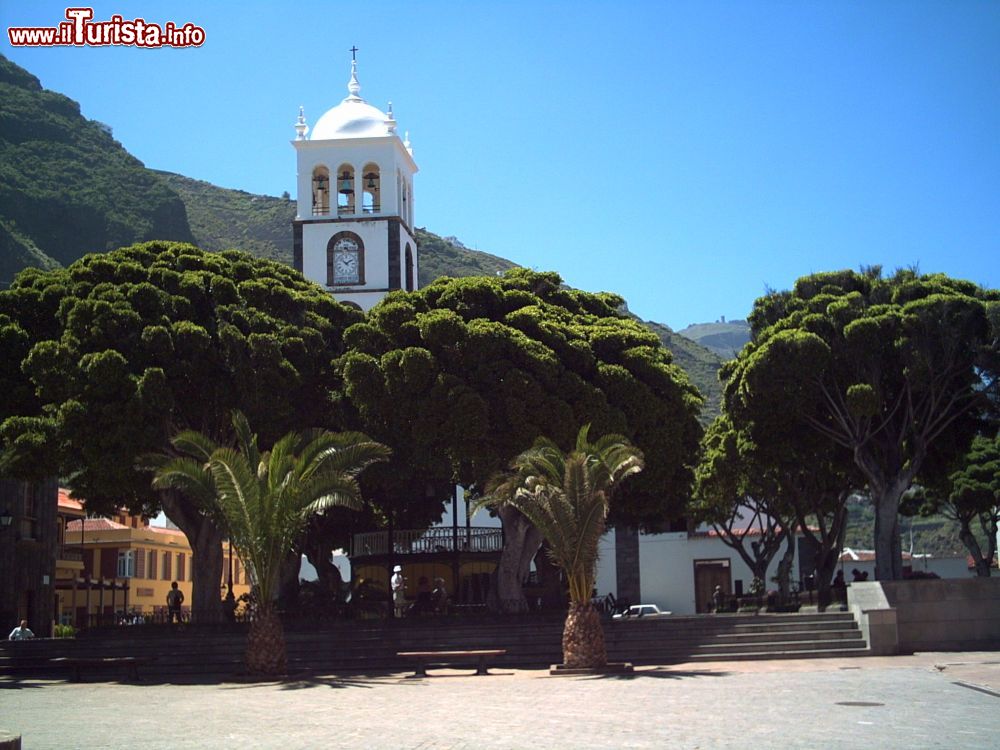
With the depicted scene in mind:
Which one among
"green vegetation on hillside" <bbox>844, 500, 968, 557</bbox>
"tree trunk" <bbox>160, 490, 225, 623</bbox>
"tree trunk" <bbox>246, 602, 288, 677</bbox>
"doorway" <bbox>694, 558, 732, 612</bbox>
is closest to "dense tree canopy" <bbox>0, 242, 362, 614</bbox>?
"tree trunk" <bbox>160, 490, 225, 623</bbox>

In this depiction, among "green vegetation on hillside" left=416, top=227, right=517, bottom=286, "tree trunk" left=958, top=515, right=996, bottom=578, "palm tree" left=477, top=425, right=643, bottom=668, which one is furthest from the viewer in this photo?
"green vegetation on hillside" left=416, top=227, right=517, bottom=286

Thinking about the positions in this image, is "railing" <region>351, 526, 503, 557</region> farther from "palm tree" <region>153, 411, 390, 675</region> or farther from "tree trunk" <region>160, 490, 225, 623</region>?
"palm tree" <region>153, 411, 390, 675</region>

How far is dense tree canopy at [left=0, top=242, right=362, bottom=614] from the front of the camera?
2552cm

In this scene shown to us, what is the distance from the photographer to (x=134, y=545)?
52875mm

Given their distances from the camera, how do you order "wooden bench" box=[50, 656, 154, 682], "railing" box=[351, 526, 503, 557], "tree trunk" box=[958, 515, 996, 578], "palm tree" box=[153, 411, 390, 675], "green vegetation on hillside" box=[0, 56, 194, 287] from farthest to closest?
"green vegetation on hillside" box=[0, 56, 194, 287]
"tree trunk" box=[958, 515, 996, 578]
"railing" box=[351, 526, 503, 557]
"wooden bench" box=[50, 656, 154, 682]
"palm tree" box=[153, 411, 390, 675]

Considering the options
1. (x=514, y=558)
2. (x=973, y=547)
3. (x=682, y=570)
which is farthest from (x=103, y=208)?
(x=514, y=558)

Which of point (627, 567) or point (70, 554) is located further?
point (627, 567)

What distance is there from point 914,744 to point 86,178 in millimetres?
109876

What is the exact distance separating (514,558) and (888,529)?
8.75m

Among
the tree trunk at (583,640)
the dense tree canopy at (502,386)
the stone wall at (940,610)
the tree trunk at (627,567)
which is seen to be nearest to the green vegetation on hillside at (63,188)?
the tree trunk at (627,567)

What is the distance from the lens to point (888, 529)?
26781 mm

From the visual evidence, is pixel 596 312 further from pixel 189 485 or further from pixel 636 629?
pixel 189 485

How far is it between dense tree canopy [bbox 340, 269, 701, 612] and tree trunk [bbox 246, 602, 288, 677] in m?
6.37

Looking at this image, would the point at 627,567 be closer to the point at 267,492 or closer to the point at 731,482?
the point at 731,482
